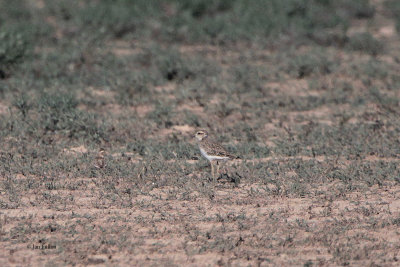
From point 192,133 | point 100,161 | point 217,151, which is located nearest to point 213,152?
point 217,151

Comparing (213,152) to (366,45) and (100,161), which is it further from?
(366,45)

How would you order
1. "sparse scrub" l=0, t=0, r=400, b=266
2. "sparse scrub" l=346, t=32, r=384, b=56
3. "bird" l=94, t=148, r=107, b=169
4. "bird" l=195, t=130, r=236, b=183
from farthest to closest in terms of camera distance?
1. "sparse scrub" l=346, t=32, r=384, b=56
2. "bird" l=94, t=148, r=107, b=169
3. "bird" l=195, t=130, r=236, b=183
4. "sparse scrub" l=0, t=0, r=400, b=266

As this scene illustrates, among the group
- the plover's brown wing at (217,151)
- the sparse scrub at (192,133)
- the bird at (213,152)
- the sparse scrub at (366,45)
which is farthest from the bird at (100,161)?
the sparse scrub at (366,45)

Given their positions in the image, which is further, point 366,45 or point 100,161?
point 366,45

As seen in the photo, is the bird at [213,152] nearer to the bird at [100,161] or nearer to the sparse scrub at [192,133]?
the sparse scrub at [192,133]

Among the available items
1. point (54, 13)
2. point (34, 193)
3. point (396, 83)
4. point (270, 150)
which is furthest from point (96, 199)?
point (54, 13)

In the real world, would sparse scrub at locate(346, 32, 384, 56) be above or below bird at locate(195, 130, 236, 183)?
below

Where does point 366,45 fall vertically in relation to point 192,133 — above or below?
below

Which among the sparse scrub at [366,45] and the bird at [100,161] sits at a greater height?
the bird at [100,161]

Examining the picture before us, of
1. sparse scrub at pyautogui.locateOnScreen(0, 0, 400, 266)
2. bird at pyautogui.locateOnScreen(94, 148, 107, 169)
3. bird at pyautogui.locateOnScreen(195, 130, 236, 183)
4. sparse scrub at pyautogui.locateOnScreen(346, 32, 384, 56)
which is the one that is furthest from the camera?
Result: sparse scrub at pyautogui.locateOnScreen(346, 32, 384, 56)

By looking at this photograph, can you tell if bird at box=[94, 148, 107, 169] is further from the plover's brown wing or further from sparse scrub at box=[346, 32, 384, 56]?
sparse scrub at box=[346, 32, 384, 56]

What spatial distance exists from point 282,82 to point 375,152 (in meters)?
3.92

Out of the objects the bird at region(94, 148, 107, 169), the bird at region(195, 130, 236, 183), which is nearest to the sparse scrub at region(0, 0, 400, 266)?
the bird at region(94, 148, 107, 169)

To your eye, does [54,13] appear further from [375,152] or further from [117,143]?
[375,152]
